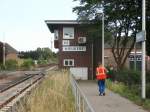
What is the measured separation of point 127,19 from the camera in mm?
48500

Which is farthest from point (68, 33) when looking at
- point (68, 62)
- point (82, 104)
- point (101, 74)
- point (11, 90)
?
point (82, 104)

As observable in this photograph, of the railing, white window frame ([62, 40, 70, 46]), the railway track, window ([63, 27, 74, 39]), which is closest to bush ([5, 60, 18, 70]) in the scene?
window ([63, 27, 74, 39])

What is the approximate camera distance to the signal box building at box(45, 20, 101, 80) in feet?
191

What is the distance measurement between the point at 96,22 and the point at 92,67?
32.5 feet

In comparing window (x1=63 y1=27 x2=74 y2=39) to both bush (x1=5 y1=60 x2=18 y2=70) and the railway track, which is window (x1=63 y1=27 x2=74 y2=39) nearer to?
the railway track

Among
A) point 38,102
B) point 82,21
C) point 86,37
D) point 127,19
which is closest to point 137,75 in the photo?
point 127,19

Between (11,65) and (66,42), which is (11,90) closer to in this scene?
(66,42)

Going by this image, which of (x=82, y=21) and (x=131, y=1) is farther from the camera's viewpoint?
(x=82, y=21)

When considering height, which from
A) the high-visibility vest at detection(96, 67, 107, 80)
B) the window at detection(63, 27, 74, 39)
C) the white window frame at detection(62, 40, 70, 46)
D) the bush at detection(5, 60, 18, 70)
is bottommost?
the high-visibility vest at detection(96, 67, 107, 80)

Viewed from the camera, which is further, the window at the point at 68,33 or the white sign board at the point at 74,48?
the window at the point at 68,33

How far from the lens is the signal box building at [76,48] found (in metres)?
58.3

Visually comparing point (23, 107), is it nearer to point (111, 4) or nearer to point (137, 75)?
point (137, 75)

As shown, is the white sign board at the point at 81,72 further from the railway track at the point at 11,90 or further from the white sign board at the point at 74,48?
the railway track at the point at 11,90

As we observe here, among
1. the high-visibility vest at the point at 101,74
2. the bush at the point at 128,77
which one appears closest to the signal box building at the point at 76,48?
the bush at the point at 128,77
